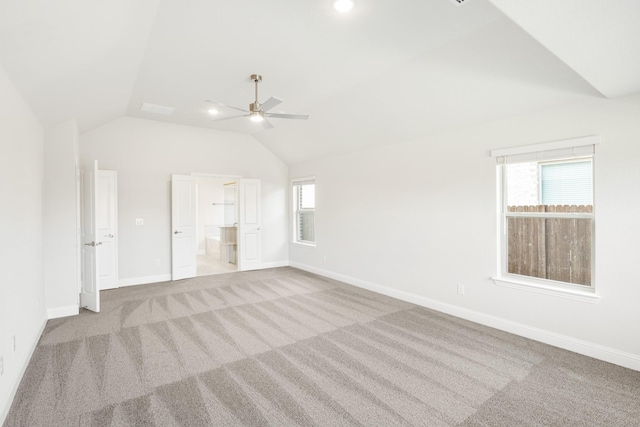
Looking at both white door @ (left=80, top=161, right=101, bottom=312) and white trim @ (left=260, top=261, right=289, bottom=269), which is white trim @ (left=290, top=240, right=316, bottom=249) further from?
white door @ (left=80, top=161, right=101, bottom=312)

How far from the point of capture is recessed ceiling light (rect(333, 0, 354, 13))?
89.3 inches

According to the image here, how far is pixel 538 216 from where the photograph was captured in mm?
3402

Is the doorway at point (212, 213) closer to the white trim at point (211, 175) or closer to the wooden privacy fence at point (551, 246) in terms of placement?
the white trim at point (211, 175)

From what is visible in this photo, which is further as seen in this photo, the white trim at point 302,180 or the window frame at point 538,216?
the white trim at point 302,180

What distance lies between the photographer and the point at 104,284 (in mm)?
5281

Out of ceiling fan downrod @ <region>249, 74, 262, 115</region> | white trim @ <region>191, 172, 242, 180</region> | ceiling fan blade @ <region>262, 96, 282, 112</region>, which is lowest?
white trim @ <region>191, 172, 242, 180</region>

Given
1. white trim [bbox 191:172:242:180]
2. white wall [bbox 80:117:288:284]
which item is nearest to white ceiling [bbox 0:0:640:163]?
white wall [bbox 80:117:288:284]

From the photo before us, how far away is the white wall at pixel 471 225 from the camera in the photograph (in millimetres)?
2795

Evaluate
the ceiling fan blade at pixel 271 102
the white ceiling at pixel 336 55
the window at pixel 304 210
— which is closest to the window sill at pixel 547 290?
the white ceiling at pixel 336 55

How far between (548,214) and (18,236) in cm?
500

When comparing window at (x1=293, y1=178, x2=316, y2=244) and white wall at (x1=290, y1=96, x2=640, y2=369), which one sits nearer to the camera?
white wall at (x1=290, y1=96, x2=640, y2=369)

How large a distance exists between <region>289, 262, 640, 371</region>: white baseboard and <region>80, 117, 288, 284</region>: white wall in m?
4.00

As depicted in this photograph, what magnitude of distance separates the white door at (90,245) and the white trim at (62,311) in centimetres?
18

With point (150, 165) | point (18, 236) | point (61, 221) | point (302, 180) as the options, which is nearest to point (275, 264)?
point (302, 180)
